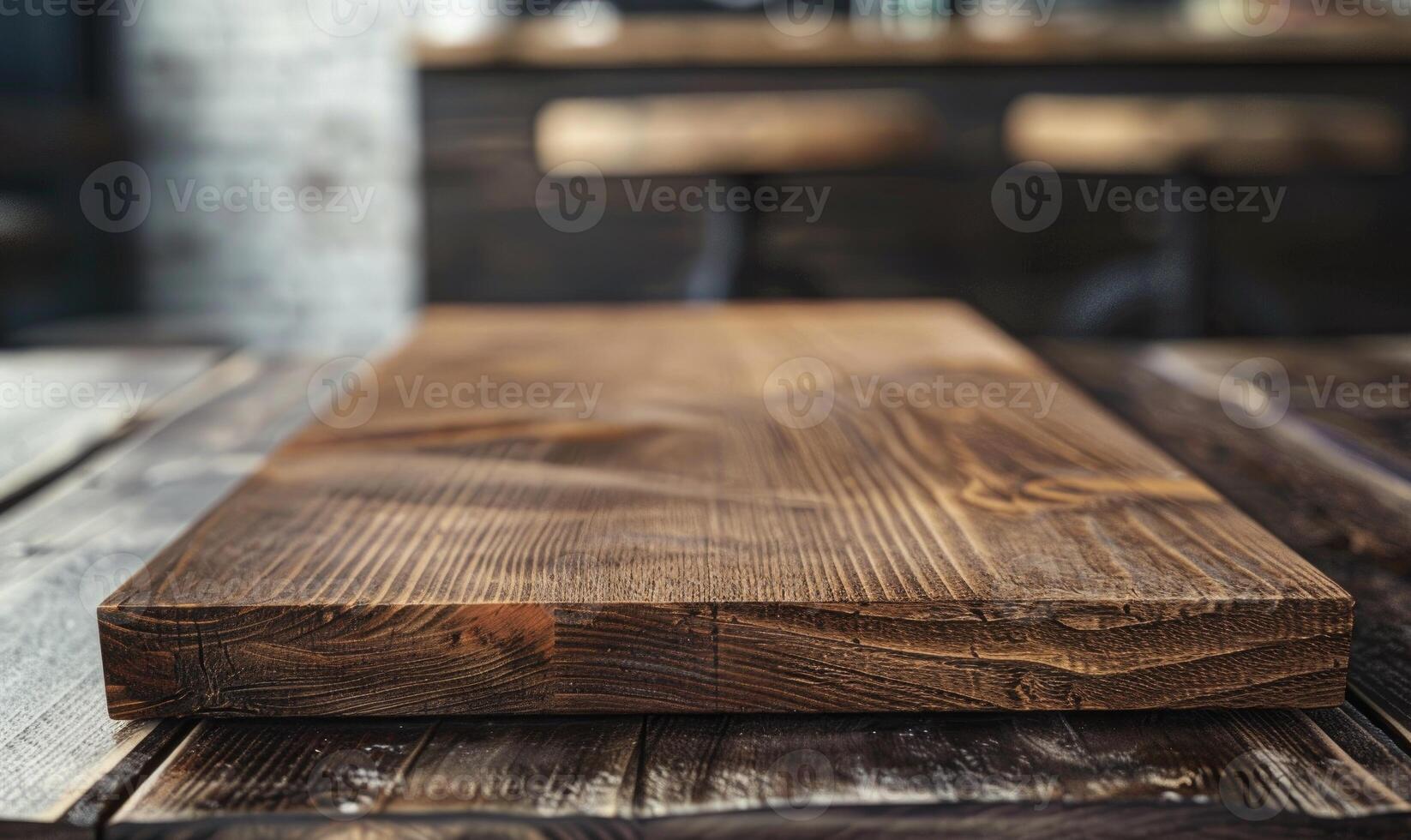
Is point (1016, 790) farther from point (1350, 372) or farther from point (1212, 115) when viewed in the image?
point (1212, 115)

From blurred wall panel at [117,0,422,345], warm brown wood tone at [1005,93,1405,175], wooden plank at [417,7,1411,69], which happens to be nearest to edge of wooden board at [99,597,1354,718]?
wooden plank at [417,7,1411,69]

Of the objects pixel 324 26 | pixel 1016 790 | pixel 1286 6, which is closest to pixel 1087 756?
pixel 1016 790

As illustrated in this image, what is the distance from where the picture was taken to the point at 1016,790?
1.28 feet

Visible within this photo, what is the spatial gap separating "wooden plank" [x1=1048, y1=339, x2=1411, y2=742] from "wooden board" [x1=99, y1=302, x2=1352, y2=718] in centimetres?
7

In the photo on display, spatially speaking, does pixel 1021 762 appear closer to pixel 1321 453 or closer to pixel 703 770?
pixel 703 770

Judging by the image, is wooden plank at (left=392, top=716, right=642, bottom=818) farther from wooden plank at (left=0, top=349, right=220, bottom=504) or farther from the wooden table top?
wooden plank at (left=0, top=349, right=220, bottom=504)

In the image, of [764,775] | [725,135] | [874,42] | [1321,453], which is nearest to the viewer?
[764,775]

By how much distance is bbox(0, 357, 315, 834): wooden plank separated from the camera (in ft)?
1.31

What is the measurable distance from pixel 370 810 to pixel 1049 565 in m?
0.28

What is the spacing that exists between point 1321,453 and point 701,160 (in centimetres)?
124

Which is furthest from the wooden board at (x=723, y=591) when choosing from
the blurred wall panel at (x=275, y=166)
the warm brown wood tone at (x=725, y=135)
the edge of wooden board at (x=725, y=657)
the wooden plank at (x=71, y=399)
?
the blurred wall panel at (x=275, y=166)

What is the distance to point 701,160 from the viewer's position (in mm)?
1886

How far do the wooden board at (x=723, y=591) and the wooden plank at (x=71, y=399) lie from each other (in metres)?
0.31

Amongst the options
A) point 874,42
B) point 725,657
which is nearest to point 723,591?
point 725,657
